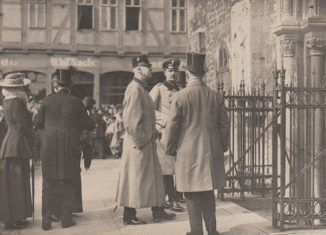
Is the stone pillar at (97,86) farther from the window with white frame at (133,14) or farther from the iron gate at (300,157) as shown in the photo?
the iron gate at (300,157)

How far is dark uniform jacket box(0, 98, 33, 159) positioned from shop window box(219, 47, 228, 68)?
12.0 meters

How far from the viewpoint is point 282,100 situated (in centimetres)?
599

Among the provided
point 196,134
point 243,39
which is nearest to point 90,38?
point 243,39

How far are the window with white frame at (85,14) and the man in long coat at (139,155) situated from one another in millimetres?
17628

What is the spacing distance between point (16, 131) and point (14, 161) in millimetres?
339

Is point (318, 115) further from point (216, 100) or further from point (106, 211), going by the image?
point (106, 211)

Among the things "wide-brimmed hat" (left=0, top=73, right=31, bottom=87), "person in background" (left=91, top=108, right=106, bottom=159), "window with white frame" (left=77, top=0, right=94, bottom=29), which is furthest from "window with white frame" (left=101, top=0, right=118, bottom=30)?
"wide-brimmed hat" (left=0, top=73, right=31, bottom=87)

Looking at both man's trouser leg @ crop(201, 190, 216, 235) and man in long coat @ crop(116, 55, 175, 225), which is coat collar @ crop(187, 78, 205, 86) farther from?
man's trouser leg @ crop(201, 190, 216, 235)

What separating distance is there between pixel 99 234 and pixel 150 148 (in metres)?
1.13

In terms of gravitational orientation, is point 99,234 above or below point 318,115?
below

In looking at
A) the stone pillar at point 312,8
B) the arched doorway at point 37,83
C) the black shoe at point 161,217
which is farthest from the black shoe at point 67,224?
the arched doorway at point 37,83

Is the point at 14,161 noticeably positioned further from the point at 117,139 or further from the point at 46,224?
the point at 117,139

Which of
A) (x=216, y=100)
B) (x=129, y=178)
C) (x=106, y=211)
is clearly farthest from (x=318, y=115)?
(x=106, y=211)

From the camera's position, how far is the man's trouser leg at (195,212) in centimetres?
547
